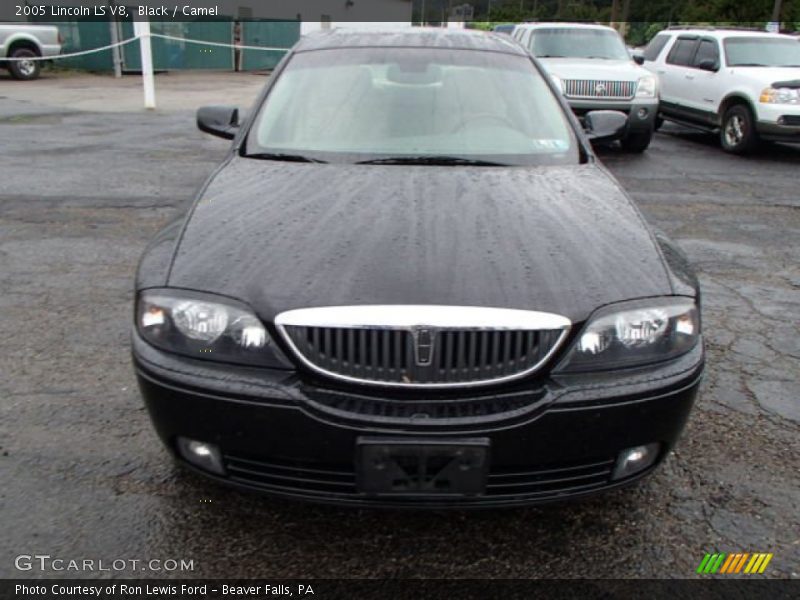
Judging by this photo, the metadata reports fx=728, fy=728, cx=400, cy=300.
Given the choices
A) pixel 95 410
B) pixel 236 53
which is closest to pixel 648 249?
pixel 95 410

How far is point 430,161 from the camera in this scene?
313 cm

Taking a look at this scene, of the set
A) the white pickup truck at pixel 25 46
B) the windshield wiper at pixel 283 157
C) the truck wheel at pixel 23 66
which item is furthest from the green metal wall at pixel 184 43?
the windshield wiper at pixel 283 157

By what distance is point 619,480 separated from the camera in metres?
2.25

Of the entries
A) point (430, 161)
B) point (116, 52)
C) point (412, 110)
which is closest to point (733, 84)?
point (412, 110)

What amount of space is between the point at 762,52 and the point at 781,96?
133 centimetres

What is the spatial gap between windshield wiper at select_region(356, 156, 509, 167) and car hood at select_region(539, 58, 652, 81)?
6.79m

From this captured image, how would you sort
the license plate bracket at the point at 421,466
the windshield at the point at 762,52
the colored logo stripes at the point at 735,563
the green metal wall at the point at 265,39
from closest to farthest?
the license plate bracket at the point at 421,466 → the colored logo stripes at the point at 735,563 → the windshield at the point at 762,52 → the green metal wall at the point at 265,39

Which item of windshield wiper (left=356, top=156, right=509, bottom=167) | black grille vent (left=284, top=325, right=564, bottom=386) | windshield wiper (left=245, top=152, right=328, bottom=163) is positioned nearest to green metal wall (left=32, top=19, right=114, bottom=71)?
windshield wiper (left=245, top=152, right=328, bottom=163)

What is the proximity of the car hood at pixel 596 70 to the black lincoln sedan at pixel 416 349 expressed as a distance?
7573 millimetres

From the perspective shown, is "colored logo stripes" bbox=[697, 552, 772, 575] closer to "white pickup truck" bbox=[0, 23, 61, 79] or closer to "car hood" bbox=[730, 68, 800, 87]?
"car hood" bbox=[730, 68, 800, 87]

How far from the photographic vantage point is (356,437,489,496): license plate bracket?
200 centimetres

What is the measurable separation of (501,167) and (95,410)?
2024 mm

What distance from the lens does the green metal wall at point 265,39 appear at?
84.5 feet

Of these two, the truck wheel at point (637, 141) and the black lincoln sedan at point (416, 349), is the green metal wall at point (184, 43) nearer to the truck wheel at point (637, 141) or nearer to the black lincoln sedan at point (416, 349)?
the truck wheel at point (637, 141)
